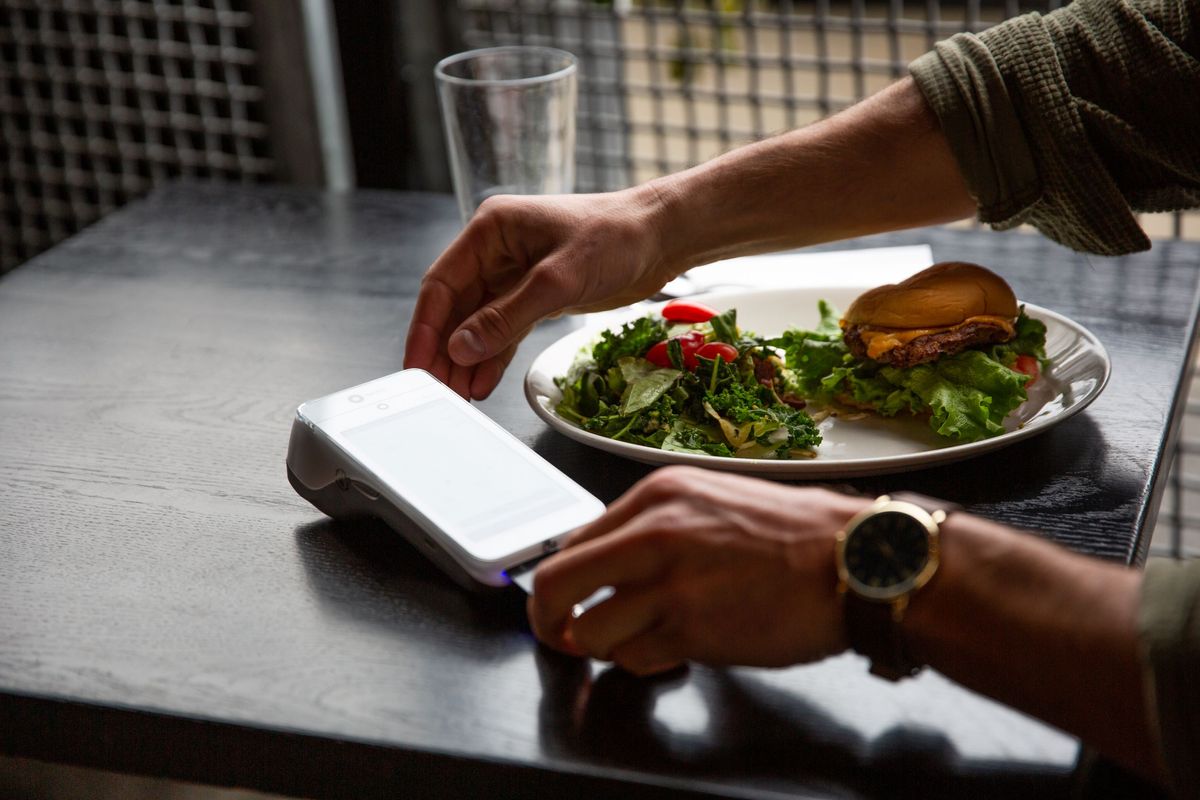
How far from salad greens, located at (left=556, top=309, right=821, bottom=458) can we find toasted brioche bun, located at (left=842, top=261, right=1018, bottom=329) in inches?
3.4

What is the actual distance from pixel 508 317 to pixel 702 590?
369 mm

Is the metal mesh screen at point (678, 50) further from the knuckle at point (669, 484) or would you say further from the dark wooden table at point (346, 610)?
the knuckle at point (669, 484)

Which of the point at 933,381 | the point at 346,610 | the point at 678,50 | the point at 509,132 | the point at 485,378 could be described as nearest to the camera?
the point at 346,610

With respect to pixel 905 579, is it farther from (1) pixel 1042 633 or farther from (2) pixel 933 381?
(2) pixel 933 381

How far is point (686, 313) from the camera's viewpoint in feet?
3.08

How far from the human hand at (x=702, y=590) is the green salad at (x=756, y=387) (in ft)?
0.66

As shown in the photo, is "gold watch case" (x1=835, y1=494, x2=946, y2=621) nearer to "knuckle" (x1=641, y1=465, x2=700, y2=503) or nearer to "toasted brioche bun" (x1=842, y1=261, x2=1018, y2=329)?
"knuckle" (x1=641, y1=465, x2=700, y2=503)

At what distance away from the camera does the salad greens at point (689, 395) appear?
0.79 m

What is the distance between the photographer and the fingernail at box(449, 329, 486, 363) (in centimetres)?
87

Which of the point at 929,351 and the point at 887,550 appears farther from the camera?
the point at 929,351

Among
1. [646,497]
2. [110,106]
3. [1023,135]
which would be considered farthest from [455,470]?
[110,106]

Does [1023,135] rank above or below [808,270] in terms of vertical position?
above

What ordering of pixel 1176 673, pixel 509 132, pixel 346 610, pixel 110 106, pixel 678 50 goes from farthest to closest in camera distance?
pixel 110 106 → pixel 678 50 → pixel 509 132 → pixel 346 610 → pixel 1176 673

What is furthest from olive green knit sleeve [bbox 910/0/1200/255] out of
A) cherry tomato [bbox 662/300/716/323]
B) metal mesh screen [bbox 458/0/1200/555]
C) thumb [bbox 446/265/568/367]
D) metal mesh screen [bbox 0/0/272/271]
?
metal mesh screen [bbox 0/0/272/271]
